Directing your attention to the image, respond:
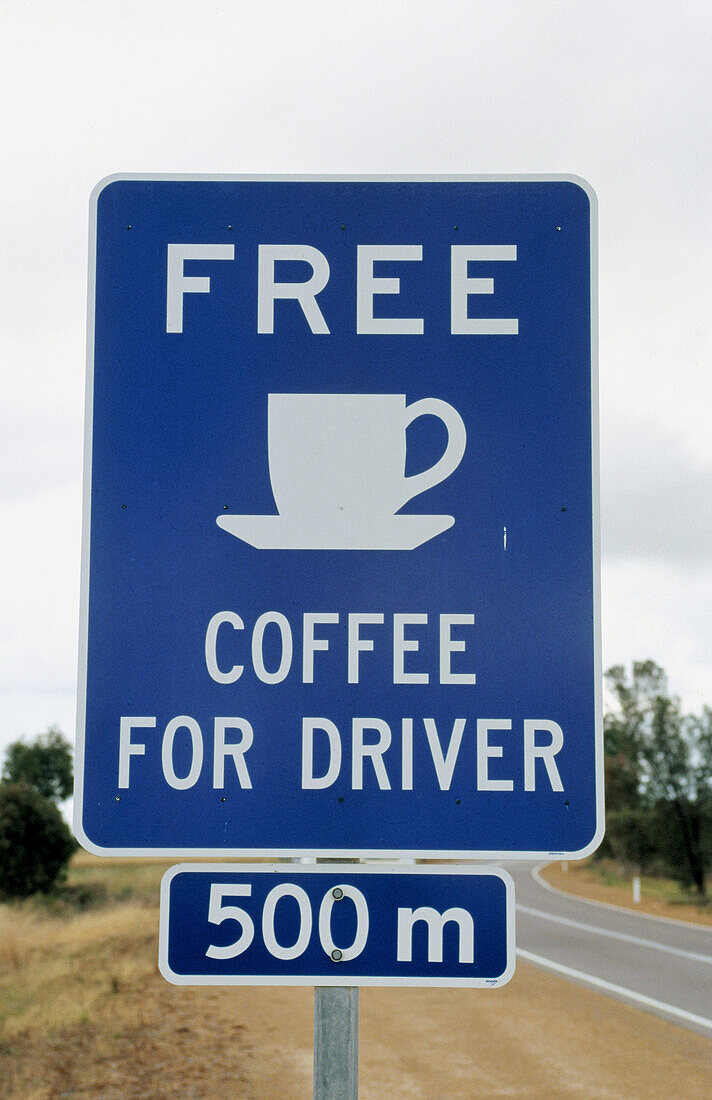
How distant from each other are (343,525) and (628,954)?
20538 mm

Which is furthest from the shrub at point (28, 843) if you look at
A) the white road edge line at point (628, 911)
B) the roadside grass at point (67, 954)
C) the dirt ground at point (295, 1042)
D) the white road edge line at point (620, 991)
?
the white road edge line at point (620, 991)

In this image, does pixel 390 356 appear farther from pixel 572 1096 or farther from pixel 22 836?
pixel 22 836

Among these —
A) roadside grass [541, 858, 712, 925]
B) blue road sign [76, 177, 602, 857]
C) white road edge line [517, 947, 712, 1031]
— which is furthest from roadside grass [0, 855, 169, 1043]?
blue road sign [76, 177, 602, 857]

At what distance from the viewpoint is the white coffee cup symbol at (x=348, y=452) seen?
70.5 inches

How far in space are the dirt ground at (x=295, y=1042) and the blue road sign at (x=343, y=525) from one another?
29.4 feet

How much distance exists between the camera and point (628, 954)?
20391 mm

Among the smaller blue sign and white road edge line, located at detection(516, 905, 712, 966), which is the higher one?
the smaller blue sign

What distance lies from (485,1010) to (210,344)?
13946 mm

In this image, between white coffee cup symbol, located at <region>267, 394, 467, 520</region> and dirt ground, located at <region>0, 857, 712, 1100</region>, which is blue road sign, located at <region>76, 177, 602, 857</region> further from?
dirt ground, located at <region>0, 857, 712, 1100</region>

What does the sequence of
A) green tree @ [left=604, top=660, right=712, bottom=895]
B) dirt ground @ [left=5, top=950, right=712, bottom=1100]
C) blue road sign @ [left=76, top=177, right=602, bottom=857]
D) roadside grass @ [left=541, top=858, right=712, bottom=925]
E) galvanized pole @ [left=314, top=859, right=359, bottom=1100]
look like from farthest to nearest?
green tree @ [left=604, top=660, right=712, bottom=895] < roadside grass @ [left=541, top=858, right=712, bottom=925] < dirt ground @ [left=5, top=950, right=712, bottom=1100] < blue road sign @ [left=76, top=177, right=602, bottom=857] < galvanized pole @ [left=314, top=859, right=359, bottom=1100]

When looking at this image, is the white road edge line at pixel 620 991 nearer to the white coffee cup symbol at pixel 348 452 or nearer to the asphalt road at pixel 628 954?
the asphalt road at pixel 628 954

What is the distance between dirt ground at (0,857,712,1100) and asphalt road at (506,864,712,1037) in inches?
23.1

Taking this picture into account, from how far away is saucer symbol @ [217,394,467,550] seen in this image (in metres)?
1.78

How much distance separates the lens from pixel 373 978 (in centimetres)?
170
